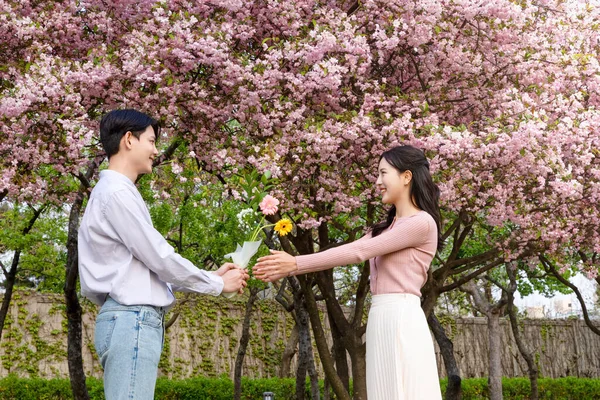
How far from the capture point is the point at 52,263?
42.7 feet

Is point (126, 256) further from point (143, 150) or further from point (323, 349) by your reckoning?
point (323, 349)

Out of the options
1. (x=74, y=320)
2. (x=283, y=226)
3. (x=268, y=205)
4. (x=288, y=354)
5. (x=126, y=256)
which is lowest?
(x=126, y=256)

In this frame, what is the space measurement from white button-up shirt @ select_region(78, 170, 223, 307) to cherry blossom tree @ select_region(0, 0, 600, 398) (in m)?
4.03

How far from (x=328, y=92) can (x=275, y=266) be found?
15.8ft

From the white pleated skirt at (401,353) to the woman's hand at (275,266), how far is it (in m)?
0.49

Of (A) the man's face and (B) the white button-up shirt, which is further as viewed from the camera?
(A) the man's face

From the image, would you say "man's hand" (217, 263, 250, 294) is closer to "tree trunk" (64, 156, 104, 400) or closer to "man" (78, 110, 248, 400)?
"man" (78, 110, 248, 400)

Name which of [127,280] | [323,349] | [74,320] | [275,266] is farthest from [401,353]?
[74,320]

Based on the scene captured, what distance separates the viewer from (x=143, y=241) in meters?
3.08

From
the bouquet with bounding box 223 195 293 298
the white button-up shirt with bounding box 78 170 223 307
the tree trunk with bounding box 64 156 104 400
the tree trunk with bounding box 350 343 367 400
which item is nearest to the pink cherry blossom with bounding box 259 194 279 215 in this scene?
the bouquet with bounding box 223 195 293 298

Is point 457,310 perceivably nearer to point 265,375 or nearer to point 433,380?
point 265,375

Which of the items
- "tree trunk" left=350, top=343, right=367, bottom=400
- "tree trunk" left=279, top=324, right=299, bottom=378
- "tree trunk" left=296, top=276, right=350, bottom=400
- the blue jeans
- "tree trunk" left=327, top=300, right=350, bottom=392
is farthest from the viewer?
"tree trunk" left=279, top=324, right=299, bottom=378

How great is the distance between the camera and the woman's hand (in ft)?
12.1

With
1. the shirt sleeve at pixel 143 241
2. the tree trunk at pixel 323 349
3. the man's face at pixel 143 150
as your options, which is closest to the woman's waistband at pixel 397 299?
the shirt sleeve at pixel 143 241
